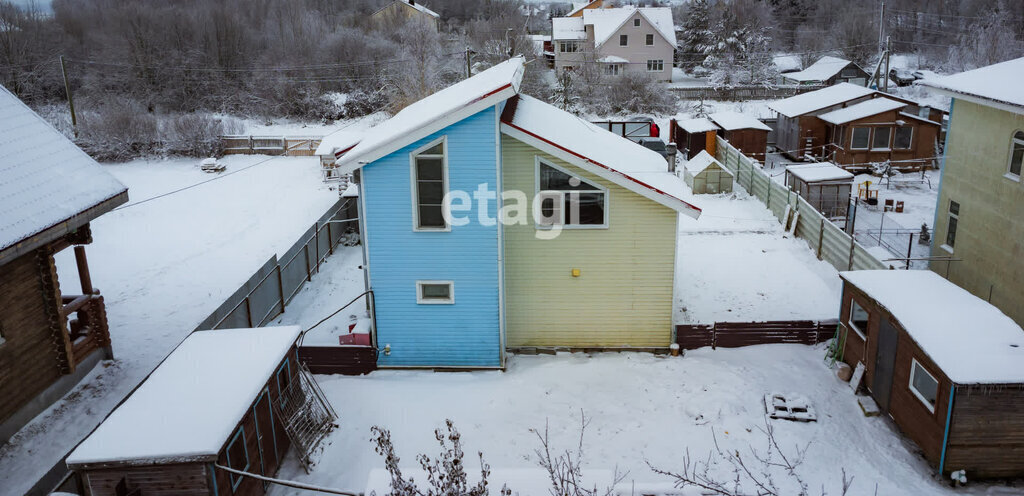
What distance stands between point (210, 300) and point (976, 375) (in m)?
18.2

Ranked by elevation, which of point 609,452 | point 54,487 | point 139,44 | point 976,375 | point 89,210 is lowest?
point 609,452

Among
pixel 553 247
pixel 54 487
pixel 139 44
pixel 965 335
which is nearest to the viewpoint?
pixel 54 487

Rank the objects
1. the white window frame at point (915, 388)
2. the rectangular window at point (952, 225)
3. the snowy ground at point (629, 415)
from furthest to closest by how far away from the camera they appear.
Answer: the rectangular window at point (952, 225) → the snowy ground at point (629, 415) → the white window frame at point (915, 388)

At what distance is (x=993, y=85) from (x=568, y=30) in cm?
5288

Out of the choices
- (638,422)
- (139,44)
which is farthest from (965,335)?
(139,44)

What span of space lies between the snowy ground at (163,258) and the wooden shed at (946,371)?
582 inches

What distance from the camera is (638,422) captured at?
500 inches

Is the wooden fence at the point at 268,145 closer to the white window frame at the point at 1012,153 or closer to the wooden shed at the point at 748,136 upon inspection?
the wooden shed at the point at 748,136

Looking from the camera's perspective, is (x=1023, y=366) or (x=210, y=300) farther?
(x=210, y=300)

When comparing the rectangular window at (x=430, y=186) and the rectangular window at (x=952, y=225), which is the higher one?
the rectangular window at (x=430, y=186)

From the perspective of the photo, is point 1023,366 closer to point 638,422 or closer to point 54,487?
point 638,422

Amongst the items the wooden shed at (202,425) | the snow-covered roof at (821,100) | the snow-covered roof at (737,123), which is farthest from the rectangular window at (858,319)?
the snow-covered roof at (821,100)

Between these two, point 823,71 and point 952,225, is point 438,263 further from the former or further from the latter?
point 823,71

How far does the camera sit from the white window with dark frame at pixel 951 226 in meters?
17.5
